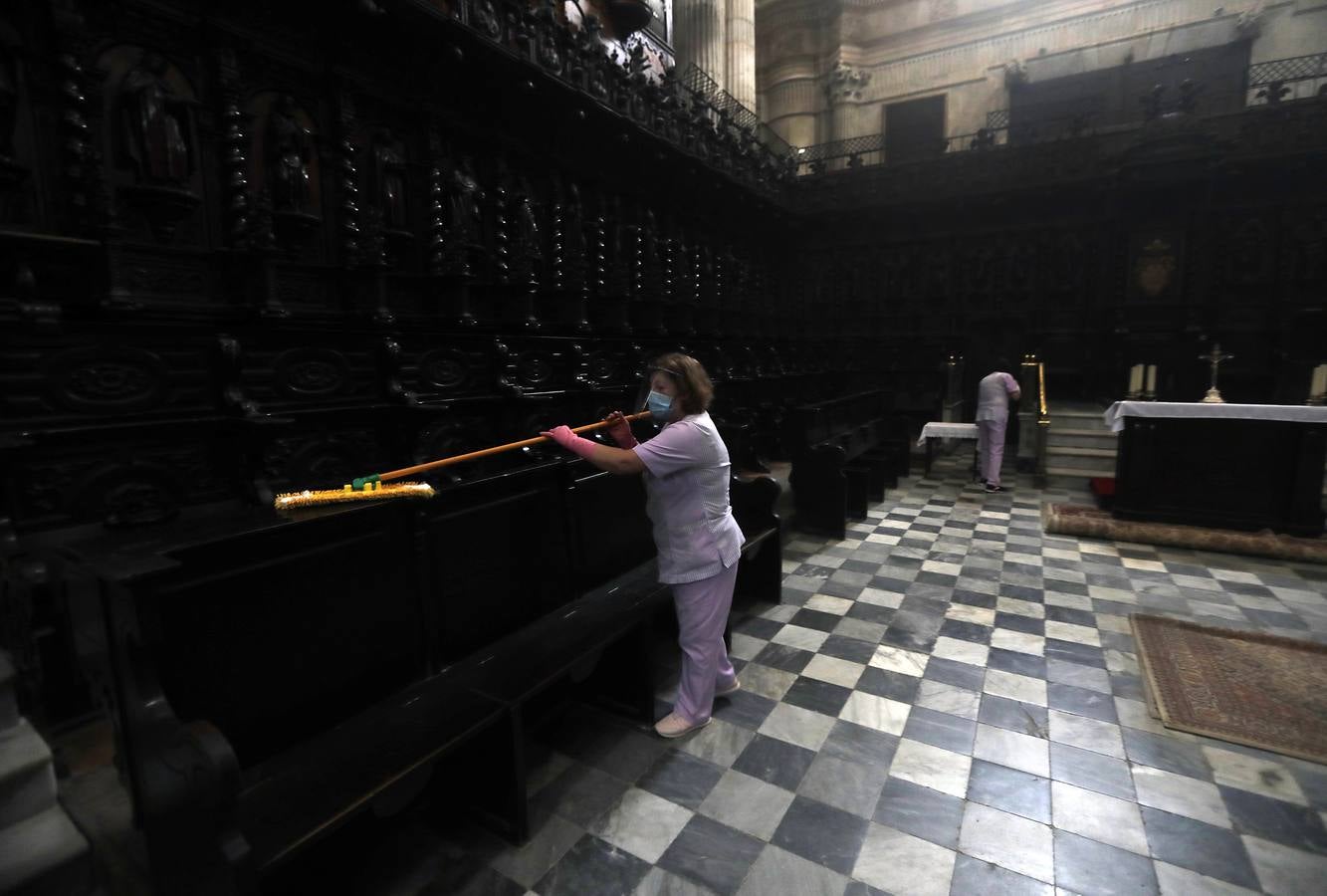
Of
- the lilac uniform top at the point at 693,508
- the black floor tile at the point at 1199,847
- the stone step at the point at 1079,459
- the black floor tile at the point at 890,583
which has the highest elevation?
the lilac uniform top at the point at 693,508

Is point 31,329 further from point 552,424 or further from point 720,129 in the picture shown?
point 720,129

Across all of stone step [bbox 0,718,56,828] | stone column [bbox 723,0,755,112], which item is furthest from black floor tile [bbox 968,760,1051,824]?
stone column [bbox 723,0,755,112]

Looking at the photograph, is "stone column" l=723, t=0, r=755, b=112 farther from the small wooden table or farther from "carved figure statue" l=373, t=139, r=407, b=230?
"carved figure statue" l=373, t=139, r=407, b=230

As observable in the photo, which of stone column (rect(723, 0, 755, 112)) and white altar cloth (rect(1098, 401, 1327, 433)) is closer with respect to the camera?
white altar cloth (rect(1098, 401, 1327, 433))

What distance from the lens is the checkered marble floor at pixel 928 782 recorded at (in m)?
2.12

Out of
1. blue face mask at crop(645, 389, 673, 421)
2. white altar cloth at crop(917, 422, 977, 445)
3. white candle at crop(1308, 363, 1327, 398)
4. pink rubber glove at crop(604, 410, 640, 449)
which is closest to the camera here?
blue face mask at crop(645, 389, 673, 421)

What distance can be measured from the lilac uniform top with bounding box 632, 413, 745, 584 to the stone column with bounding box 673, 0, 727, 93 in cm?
1154

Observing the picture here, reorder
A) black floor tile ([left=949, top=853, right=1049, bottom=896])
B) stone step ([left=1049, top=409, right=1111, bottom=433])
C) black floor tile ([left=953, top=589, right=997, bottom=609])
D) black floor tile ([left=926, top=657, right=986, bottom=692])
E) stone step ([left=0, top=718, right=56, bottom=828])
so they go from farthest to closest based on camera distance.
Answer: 1. stone step ([left=1049, top=409, right=1111, bottom=433])
2. black floor tile ([left=953, top=589, right=997, bottom=609])
3. black floor tile ([left=926, top=657, right=986, bottom=692])
4. black floor tile ([left=949, top=853, right=1049, bottom=896])
5. stone step ([left=0, top=718, right=56, bottom=828])

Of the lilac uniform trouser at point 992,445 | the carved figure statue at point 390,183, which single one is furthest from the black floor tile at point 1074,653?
the carved figure statue at point 390,183

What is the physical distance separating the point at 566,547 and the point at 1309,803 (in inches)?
133

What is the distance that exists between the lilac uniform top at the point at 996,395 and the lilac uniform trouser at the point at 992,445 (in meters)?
0.09

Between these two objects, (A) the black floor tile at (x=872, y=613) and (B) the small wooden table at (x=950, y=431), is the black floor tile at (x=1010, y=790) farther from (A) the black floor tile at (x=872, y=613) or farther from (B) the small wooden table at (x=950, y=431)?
(B) the small wooden table at (x=950, y=431)

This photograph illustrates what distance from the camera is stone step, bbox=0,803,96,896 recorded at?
1.75 m

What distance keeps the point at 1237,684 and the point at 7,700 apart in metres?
5.71
